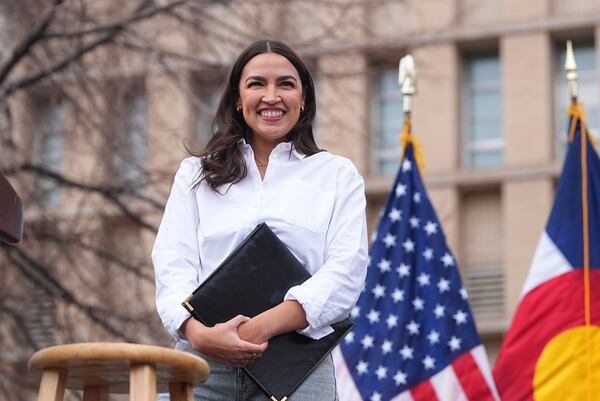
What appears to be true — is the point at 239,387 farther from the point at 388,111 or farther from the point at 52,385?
the point at 388,111

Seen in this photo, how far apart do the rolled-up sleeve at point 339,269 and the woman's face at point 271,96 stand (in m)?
0.23

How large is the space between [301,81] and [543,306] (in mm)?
3566

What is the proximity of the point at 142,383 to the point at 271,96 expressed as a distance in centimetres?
95

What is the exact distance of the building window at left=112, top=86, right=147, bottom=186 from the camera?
38.2ft

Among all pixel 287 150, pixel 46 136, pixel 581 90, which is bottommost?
pixel 46 136

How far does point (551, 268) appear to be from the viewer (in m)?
7.69

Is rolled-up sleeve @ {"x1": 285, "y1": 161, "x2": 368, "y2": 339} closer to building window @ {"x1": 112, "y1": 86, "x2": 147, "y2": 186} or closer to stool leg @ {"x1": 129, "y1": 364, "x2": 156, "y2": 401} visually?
stool leg @ {"x1": 129, "y1": 364, "x2": 156, "y2": 401}

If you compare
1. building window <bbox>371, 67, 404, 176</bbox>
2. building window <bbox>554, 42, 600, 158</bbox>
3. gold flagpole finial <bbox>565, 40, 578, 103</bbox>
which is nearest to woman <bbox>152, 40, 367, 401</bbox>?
gold flagpole finial <bbox>565, 40, 578, 103</bbox>

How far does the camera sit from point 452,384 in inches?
294

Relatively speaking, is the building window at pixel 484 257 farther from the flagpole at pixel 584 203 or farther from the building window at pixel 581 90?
the flagpole at pixel 584 203

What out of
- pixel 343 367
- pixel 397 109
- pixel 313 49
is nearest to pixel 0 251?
pixel 313 49

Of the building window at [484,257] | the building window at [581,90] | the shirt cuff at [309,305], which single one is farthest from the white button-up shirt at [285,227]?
the building window at [484,257]

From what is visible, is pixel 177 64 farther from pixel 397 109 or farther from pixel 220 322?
pixel 397 109

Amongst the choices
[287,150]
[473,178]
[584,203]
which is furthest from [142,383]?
[473,178]
